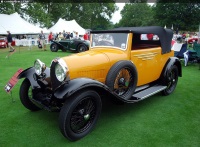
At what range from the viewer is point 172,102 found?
14.8 feet

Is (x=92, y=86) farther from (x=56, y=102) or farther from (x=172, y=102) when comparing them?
(x=172, y=102)

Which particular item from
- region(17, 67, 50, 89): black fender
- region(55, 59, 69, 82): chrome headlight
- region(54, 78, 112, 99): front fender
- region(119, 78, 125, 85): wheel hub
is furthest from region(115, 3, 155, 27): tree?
region(54, 78, 112, 99): front fender

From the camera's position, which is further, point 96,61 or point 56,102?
point 96,61

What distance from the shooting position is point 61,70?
10.1ft

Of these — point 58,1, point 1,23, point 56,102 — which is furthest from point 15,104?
point 58,1

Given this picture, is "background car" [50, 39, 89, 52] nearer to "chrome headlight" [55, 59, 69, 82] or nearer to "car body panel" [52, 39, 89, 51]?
"car body panel" [52, 39, 89, 51]

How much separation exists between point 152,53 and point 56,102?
253 centimetres

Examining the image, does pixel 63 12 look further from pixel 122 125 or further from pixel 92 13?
pixel 122 125

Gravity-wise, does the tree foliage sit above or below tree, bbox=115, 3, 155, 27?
below

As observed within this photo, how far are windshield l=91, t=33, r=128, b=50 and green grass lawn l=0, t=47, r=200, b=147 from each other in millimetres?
1345

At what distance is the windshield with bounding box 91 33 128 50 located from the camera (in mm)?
4008

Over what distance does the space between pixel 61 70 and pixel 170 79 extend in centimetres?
313

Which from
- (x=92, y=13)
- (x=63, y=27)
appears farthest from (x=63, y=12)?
(x=63, y=27)

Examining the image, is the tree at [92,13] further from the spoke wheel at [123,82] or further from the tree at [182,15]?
the spoke wheel at [123,82]
